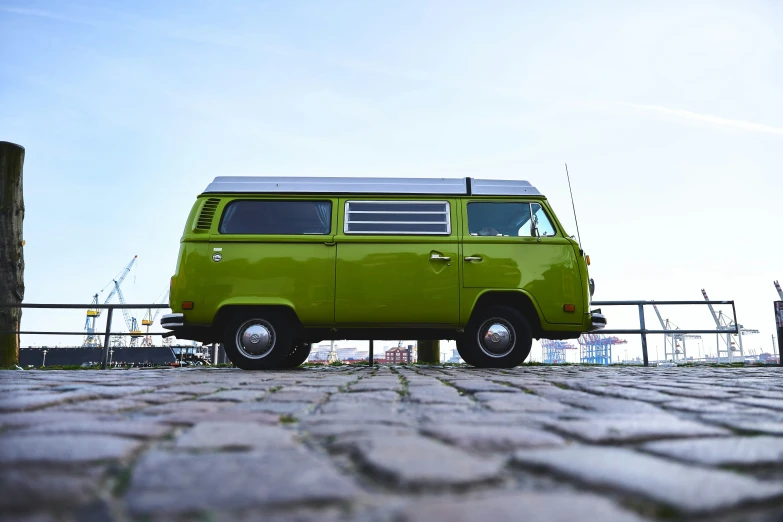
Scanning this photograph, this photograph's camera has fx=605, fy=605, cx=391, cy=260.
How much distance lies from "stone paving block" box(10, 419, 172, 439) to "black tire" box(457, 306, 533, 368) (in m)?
5.09

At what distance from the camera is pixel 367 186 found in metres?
7.08

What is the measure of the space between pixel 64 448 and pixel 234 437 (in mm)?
432

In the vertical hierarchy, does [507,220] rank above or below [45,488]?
above

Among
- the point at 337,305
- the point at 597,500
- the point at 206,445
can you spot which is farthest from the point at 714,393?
the point at 337,305

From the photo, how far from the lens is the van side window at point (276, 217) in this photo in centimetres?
688

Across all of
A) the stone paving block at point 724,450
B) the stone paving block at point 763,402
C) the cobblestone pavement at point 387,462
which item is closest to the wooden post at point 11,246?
the cobblestone pavement at point 387,462

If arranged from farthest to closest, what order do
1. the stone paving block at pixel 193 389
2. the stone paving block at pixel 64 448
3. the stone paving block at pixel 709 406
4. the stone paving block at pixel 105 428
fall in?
the stone paving block at pixel 193 389 < the stone paving block at pixel 709 406 < the stone paving block at pixel 105 428 < the stone paving block at pixel 64 448

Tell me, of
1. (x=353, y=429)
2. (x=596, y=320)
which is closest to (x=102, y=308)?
(x=596, y=320)

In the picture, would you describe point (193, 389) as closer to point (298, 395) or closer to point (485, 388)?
point (298, 395)

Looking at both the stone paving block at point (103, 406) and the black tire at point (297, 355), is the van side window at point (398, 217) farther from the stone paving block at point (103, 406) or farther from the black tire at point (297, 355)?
the stone paving block at point (103, 406)

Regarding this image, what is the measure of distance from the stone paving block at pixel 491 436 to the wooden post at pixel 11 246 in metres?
8.29

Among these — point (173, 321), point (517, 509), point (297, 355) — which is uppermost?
point (173, 321)

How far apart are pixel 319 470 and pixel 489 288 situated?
18.2ft

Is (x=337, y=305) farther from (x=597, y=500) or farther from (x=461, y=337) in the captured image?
(x=597, y=500)
